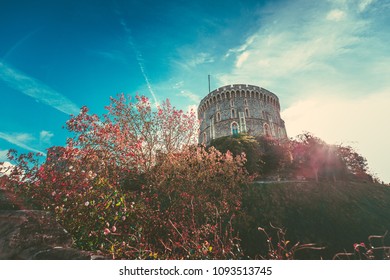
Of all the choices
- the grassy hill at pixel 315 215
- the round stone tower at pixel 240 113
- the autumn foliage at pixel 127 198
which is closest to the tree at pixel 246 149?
the grassy hill at pixel 315 215

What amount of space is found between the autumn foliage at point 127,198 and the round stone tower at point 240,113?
74.3 feet

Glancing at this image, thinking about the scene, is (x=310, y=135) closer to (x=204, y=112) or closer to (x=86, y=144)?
(x=204, y=112)

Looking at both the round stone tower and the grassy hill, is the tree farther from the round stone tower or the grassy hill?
the round stone tower

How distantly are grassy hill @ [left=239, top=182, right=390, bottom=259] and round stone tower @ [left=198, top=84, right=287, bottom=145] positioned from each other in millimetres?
18268

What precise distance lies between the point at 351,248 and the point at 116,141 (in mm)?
10837

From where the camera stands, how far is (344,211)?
38.4ft

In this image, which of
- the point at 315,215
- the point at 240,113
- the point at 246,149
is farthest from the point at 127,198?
the point at 240,113

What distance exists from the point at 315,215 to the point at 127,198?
9856 millimetres

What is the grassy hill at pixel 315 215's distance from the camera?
860 cm

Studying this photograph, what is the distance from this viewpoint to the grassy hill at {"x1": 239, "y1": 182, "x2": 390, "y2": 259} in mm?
8602

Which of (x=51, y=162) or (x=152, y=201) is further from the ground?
(x=51, y=162)

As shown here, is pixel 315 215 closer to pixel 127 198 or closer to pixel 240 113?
pixel 127 198

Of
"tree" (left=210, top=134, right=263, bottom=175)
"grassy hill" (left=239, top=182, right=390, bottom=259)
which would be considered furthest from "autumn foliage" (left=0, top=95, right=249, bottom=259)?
"tree" (left=210, top=134, right=263, bottom=175)
